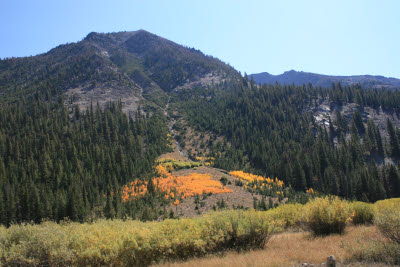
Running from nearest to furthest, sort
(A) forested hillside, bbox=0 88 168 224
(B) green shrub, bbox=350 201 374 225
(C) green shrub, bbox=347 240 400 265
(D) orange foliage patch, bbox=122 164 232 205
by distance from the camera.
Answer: (C) green shrub, bbox=347 240 400 265 → (B) green shrub, bbox=350 201 374 225 → (A) forested hillside, bbox=0 88 168 224 → (D) orange foliage patch, bbox=122 164 232 205

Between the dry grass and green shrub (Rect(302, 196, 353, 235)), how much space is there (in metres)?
0.99

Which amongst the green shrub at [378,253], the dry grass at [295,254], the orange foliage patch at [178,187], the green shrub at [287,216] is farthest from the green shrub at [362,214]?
the orange foliage patch at [178,187]

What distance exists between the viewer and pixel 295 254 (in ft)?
44.9

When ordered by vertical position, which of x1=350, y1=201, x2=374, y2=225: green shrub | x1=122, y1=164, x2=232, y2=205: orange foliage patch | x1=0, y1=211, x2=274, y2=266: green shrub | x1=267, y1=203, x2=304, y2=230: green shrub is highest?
x1=0, y1=211, x2=274, y2=266: green shrub

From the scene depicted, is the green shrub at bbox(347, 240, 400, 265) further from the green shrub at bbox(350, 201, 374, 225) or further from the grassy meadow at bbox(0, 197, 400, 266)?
the green shrub at bbox(350, 201, 374, 225)

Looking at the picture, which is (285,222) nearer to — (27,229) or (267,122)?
(27,229)

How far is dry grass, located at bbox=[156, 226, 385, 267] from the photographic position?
1246 cm

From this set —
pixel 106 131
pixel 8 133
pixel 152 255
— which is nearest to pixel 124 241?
pixel 152 255

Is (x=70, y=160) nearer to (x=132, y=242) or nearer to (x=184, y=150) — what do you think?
(x=184, y=150)

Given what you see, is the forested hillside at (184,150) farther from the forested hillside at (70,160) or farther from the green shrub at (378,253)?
the green shrub at (378,253)

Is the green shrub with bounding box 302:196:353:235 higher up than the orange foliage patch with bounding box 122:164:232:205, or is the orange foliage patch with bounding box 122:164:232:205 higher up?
the green shrub with bounding box 302:196:353:235

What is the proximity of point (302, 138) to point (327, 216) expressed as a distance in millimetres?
115739

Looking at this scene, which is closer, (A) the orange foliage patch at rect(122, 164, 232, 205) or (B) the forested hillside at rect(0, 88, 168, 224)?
(B) the forested hillside at rect(0, 88, 168, 224)

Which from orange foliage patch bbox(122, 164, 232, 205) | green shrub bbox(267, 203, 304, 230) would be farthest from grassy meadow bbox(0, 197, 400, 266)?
orange foliage patch bbox(122, 164, 232, 205)
